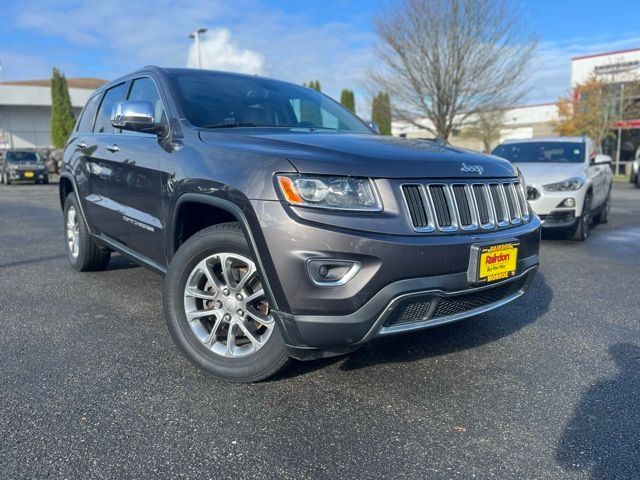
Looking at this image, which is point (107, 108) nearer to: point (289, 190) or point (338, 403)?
point (289, 190)

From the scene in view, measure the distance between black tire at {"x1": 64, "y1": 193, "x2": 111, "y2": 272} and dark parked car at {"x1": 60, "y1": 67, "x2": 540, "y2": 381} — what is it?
58.4 inches

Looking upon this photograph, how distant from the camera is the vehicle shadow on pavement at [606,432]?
217 centimetres

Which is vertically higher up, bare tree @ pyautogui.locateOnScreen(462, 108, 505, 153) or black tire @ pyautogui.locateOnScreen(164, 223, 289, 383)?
bare tree @ pyautogui.locateOnScreen(462, 108, 505, 153)

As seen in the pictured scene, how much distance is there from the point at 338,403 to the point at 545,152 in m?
7.04

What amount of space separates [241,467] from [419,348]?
61.4 inches

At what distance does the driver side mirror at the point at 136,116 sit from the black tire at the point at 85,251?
1855mm

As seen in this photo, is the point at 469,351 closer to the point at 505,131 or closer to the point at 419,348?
the point at 419,348

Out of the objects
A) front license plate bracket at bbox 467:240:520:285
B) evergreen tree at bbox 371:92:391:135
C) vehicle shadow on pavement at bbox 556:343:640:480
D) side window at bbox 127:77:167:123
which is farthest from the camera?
evergreen tree at bbox 371:92:391:135

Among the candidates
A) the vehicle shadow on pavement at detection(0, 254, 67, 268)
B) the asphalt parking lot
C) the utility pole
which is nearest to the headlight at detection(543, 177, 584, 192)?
the asphalt parking lot

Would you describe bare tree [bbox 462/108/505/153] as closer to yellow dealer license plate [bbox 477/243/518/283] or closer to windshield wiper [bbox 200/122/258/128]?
windshield wiper [bbox 200/122/258/128]

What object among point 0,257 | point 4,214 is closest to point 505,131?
point 4,214

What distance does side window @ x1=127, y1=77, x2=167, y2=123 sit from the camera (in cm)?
366

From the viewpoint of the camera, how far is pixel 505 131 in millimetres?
45469

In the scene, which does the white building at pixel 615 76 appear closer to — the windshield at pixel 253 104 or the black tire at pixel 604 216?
the black tire at pixel 604 216
